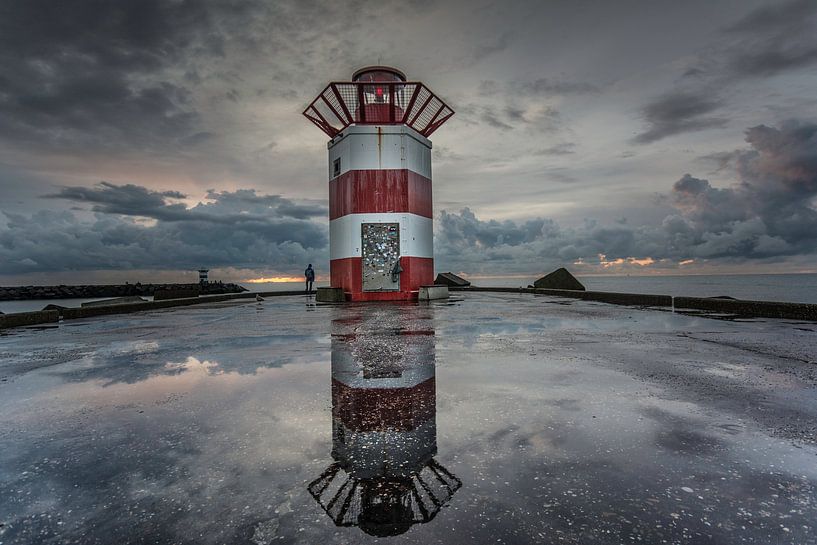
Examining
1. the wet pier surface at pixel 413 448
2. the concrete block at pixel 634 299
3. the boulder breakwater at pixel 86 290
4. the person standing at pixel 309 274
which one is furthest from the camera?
the boulder breakwater at pixel 86 290

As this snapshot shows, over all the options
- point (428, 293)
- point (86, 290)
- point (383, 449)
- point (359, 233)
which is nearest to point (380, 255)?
point (359, 233)

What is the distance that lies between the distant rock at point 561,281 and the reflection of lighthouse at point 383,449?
20.8m

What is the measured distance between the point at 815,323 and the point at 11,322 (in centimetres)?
1979

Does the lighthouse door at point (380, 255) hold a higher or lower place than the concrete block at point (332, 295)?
higher

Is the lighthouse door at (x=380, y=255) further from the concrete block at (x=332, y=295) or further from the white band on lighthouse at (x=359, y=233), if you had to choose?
the concrete block at (x=332, y=295)

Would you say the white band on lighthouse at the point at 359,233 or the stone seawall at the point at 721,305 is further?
the white band on lighthouse at the point at 359,233

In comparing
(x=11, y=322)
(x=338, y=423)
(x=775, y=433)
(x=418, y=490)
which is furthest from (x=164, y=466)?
(x=11, y=322)

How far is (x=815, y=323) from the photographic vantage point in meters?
9.70

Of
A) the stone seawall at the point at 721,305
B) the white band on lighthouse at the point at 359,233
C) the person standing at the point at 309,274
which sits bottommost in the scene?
the stone seawall at the point at 721,305

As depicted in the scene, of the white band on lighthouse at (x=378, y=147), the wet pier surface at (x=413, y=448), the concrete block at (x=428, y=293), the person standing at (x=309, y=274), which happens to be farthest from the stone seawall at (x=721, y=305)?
the person standing at (x=309, y=274)

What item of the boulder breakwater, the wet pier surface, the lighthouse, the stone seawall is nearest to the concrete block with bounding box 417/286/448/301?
the lighthouse

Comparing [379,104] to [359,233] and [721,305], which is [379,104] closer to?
[359,233]

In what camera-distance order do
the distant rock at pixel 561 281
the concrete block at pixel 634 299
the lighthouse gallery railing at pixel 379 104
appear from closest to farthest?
the concrete block at pixel 634 299 < the lighthouse gallery railing at pixel 379 104 < the distant rock at pixel 561 281

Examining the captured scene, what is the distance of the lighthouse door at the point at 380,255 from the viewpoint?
2023 cm
